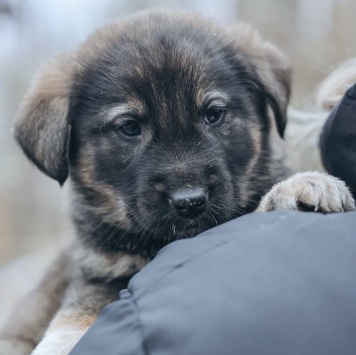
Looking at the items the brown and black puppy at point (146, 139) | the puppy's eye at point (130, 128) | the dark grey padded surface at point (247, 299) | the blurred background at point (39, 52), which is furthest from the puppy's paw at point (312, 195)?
the blurred background at point (39, 52)

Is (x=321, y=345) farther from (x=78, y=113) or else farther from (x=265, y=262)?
(x=78, y=113)

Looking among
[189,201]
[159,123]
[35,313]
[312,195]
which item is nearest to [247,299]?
[312,195]

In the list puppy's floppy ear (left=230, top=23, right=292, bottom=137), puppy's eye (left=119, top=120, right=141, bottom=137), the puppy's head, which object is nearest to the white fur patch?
the puppy's head

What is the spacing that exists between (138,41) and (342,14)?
21.0 ft

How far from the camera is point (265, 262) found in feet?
5.24

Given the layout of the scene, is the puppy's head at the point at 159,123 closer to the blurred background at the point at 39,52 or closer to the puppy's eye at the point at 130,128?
the puppy's eye at the point at 130,128

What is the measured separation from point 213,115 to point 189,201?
1.52ft

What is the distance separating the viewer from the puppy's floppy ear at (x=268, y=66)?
118 inches

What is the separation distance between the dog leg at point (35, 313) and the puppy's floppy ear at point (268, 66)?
1.31 m

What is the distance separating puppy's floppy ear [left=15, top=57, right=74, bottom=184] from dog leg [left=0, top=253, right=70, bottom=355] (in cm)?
71

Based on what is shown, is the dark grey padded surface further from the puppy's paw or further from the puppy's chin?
the puppy's chin

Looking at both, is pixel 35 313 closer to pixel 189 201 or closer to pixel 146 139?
pixel 146 139

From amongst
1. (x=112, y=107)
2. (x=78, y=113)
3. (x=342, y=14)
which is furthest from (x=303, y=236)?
(x=342, y=14)

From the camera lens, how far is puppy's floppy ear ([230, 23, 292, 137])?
3.01m
